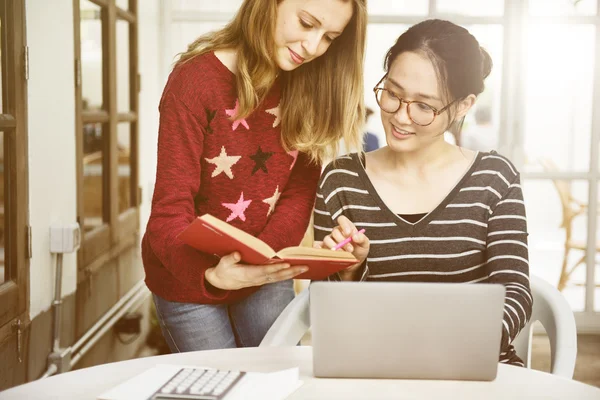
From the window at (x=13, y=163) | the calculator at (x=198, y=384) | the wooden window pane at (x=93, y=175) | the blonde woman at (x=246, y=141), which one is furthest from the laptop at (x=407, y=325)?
the wooden window pane at (x=93, y=175)

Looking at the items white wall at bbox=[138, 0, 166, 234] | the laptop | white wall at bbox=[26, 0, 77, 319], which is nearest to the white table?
the laptop

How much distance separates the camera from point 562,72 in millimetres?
3607

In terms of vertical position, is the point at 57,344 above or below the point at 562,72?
below

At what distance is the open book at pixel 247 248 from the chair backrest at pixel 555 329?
54cm

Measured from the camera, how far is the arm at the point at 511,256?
57.4 inches

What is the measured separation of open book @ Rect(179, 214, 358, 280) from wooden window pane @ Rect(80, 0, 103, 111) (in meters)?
1.66

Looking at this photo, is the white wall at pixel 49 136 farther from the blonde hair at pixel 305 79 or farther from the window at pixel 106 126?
the blonde hair at pixel 305 79

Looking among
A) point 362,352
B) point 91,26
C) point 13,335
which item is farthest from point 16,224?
point 362,352

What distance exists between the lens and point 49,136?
2.22 metres

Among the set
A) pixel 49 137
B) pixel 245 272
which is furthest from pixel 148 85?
pixel 245 272

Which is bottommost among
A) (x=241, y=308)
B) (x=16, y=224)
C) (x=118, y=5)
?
(x=241, y=308)

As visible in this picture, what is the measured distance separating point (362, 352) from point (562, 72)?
2.90 meters

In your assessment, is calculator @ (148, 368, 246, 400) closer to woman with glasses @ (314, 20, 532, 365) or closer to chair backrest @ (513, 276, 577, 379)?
woman with glasses @ (314, 20, 532, 365)

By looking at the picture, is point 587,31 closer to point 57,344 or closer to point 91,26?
point 91,26
